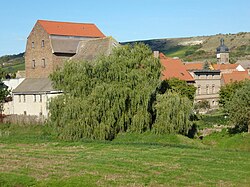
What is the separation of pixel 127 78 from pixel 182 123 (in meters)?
5.16

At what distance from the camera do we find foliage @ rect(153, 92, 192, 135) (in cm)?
3209

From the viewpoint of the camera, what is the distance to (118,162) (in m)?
21.4

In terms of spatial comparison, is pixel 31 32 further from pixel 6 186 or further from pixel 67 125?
pixel 6 186

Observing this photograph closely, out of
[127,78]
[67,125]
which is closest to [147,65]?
[127,78]

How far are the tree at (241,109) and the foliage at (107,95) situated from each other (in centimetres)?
590

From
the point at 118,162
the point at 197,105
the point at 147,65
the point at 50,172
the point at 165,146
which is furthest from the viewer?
the point at 197,105

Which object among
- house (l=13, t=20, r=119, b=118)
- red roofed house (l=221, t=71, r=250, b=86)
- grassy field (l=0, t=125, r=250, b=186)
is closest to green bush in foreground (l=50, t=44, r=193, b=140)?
grassy field (l=0, t=125, r=250, b=186)

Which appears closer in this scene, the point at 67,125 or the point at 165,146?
the point at 165,146

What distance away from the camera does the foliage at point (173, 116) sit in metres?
32.1

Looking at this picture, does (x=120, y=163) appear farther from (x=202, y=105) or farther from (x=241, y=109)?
(x=202, y=105)

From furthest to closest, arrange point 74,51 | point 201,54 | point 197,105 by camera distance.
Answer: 1. point 201,54
2. point 197,105
3. point 74,51

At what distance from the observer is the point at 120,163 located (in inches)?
833

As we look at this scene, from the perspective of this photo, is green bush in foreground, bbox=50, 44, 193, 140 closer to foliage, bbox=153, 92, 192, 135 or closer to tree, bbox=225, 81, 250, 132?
foliage, bbox=153, 92, 192, 135

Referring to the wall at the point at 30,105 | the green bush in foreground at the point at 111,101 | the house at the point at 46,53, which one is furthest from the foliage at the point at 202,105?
the green bush in foreground at the point at 111,101
